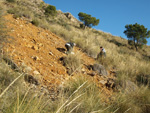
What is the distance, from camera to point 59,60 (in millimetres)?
5133

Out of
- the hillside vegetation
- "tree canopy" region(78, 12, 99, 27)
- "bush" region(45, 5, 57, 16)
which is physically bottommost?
the hillside vegetation

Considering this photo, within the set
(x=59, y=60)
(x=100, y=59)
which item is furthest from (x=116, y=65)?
(x=59, y=60)

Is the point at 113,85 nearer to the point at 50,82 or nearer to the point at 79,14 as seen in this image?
the point at 50,82

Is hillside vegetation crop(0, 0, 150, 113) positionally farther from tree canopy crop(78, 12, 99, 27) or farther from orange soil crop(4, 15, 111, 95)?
tree canopy crop(78, 12, 99, 27)

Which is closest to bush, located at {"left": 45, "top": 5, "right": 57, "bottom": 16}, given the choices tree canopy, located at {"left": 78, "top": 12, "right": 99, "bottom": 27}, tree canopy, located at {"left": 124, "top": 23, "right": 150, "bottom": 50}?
tree canopy, located at {"left": 78, "top": 12, "right": 99, "bottom": 27}

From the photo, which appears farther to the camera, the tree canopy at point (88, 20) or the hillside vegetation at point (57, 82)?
the tree canopy at point (88, 20)

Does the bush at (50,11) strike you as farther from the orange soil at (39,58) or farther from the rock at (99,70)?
the rock at (99,70)

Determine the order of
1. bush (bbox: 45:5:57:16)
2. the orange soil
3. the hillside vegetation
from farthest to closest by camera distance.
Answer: bush (bbox: 45:5:57:16)
the orange soil
the hillside vegetation

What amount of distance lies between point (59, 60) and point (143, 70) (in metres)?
3.80

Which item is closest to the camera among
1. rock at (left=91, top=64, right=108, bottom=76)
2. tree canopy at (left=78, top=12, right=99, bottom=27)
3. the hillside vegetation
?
the hillside vegetation

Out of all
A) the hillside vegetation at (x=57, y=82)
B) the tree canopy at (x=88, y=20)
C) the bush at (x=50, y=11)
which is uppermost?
the tree canopy at (x=88, y=20)

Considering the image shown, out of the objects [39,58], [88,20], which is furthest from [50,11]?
[39,58]

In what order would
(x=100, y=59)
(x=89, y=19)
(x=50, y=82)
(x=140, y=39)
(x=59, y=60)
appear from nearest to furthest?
(x=50, y=82) < (x=59, y=60) < (x=100, y=59) < (x=140, y=39) < (x=89, y=19)

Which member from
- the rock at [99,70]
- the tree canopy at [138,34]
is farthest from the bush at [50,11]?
the rock at [99,70]
